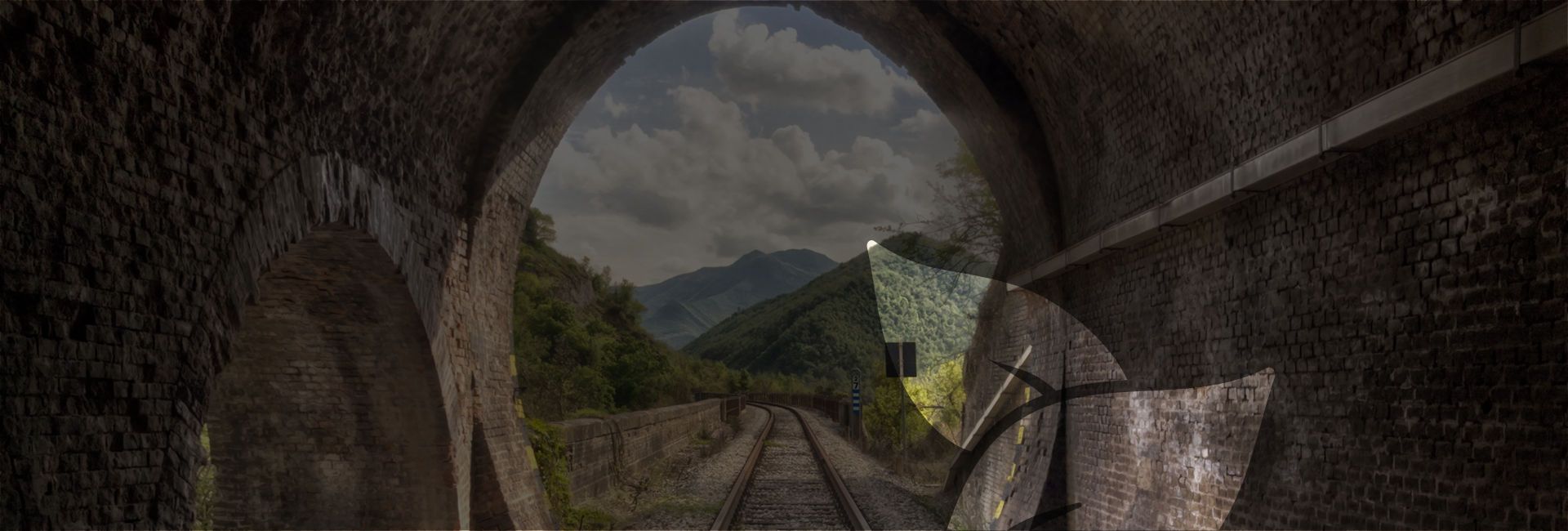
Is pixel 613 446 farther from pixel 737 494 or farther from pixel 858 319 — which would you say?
pixel 858 319

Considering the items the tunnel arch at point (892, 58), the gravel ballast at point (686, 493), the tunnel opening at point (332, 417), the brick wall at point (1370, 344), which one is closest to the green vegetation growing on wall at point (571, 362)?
the gravel ballast at point (686, 493)

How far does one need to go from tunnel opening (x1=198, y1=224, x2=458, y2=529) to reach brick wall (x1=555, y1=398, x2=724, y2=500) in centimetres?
342

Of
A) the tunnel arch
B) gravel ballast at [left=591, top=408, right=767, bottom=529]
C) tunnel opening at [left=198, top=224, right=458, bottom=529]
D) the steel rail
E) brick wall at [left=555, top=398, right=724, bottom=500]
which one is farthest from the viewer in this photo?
brick wall at [left=555, top=398, right=724, bottom=500]

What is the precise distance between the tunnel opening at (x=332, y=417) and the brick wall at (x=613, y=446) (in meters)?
3.42

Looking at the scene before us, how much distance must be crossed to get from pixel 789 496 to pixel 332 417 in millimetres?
7117

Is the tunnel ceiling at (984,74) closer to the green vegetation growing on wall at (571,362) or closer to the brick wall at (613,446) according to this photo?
the brick wall at (613,446)

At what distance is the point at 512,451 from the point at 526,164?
2896 mm

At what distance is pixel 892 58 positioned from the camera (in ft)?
42.2

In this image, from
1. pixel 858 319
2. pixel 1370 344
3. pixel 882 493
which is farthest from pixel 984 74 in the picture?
pixel 858 319

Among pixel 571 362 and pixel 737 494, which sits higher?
pixel 571 362

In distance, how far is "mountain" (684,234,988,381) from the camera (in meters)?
15.6

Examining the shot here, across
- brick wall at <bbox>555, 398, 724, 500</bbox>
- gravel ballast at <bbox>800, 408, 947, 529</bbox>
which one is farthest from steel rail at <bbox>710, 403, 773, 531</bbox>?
brick wall at <bbox>555, 398, 724, 500</bbox>

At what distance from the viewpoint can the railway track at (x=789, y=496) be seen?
12.4 m

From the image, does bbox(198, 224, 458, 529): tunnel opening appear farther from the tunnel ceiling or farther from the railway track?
the railway track
